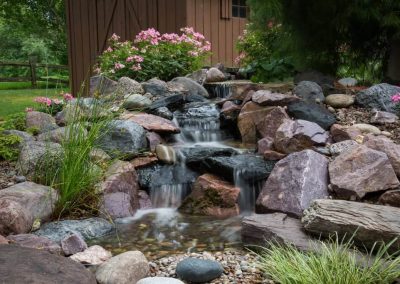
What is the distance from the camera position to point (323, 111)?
18.2ft

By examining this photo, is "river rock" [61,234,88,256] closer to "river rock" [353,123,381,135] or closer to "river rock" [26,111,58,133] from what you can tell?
"river rock" [26,111,58,133]

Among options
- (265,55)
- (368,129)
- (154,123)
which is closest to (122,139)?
(154,123)

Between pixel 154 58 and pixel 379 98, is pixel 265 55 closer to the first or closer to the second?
pixel 154 58

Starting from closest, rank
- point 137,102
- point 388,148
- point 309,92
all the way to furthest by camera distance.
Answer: point 388,148, point 309,92, point 137,102

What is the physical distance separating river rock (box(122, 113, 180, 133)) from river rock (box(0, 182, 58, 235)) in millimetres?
1840

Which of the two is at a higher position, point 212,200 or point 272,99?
point 272,99

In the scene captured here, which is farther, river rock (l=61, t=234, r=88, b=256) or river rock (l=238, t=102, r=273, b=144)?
river rock (l=238, t=102, r=273, b=144)

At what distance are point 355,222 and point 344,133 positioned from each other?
212 cm

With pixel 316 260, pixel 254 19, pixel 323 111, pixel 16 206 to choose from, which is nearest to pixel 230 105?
pixel 323 111

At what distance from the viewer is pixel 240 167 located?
4812 millimetres

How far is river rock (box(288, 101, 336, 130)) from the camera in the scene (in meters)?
5.41

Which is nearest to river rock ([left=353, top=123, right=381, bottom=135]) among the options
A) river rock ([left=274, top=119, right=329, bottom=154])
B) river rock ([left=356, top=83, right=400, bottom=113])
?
river rock ([left=274, top=119, right=329, bottom=154])

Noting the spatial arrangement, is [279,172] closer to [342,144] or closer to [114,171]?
[342,144]

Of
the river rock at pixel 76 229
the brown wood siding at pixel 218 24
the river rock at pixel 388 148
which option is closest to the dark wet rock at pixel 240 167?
the river rock at pixel 388 148
